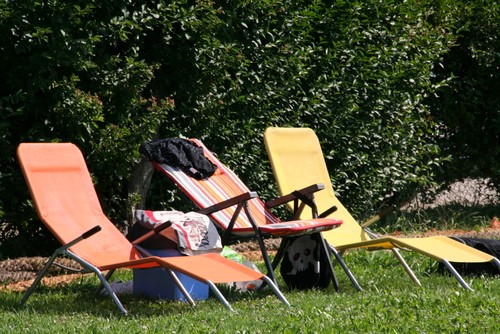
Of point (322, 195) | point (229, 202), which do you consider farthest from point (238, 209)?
point (322, 195)

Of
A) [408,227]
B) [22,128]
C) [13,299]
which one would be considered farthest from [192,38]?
[408,227]

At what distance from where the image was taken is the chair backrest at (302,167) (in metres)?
7.04

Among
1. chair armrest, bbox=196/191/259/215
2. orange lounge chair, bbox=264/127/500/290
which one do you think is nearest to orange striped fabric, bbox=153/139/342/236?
chair armrest, bbox=196/191/259/215

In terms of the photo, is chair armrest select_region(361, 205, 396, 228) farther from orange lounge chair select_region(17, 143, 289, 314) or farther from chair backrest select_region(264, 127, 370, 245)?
orange lounge chair select_region(17, 143, 289, 314)

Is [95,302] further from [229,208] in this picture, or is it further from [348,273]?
[348,273]

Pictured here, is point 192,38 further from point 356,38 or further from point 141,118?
point 356,38

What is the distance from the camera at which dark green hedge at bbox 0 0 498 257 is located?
7.04 m

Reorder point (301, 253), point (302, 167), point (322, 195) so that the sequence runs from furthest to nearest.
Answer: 1. point (322, 195)
2. point (302, 167)
3. point (301, 253)

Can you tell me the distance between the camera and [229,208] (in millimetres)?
6805

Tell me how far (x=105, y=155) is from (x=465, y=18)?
5.44 m

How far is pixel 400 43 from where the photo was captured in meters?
9.98

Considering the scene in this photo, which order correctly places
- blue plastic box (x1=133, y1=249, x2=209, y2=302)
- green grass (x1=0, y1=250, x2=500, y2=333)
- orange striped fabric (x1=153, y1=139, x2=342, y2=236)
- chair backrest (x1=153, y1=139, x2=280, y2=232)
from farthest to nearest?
chair backrest (x1=153, y1=139, x2=280, y2=232) < orange striped fabric (x1=153, y1=139, x2=342, y2=236) < blue plastic box (x1=133, y1=249, x2=209, y2=302) < green grass (x1=0, y1=250, x2=500, y2=333)

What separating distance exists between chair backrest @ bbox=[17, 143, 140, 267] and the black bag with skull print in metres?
1.06

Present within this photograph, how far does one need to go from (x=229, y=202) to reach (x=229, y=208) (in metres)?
0.64
